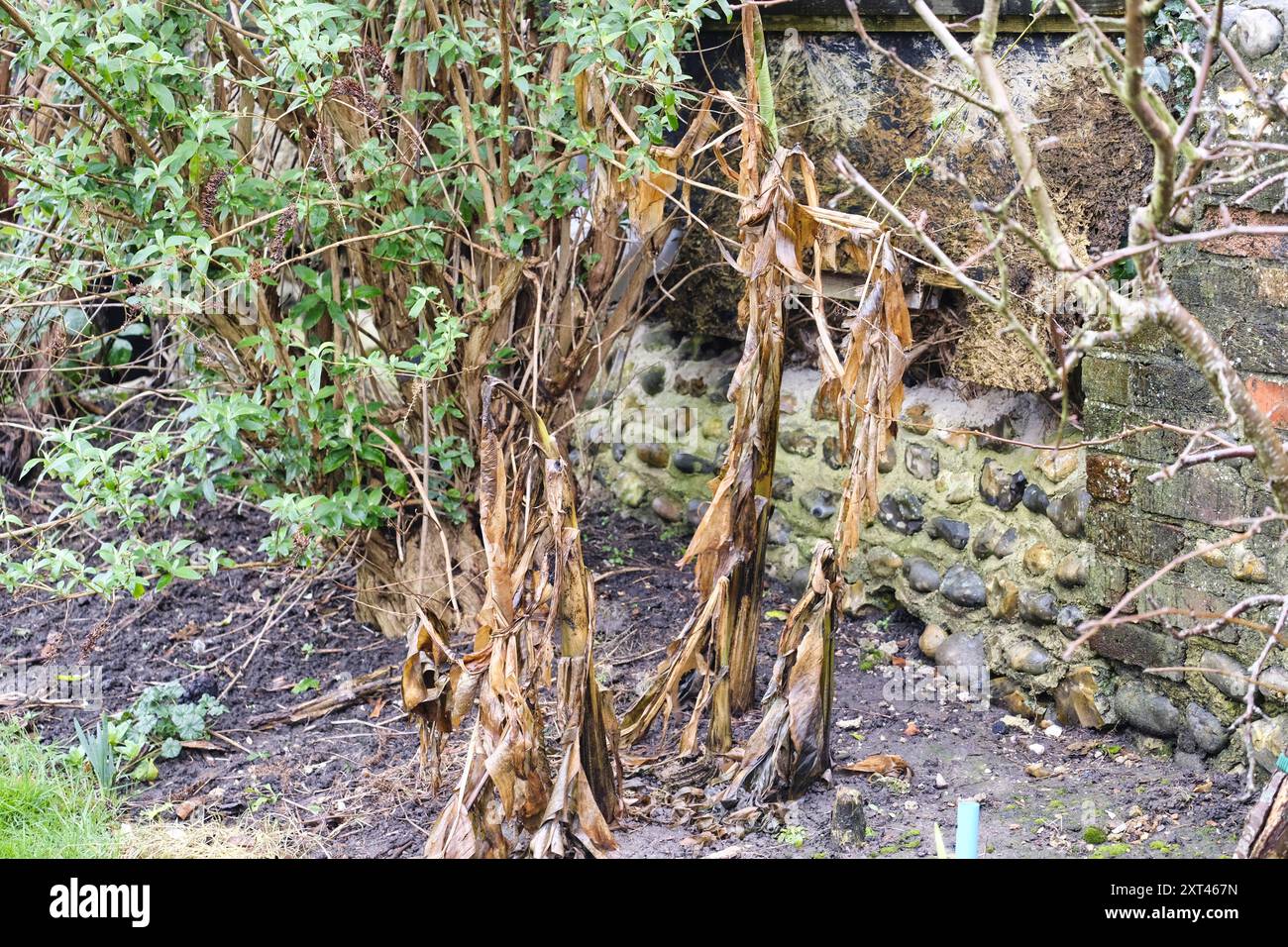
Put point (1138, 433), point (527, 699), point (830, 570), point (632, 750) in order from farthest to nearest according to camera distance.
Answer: point (632, 750), point (1138, 433), point (830, 570), point (527, 699)

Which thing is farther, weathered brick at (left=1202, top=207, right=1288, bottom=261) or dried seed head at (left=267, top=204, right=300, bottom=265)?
dried seed head at (left=267, top=204, right=300, bottom=265)

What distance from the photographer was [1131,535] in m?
3.16

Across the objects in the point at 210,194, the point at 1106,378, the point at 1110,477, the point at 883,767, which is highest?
the point at 210,194

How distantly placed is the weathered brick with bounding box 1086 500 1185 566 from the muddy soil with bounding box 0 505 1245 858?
523 mm

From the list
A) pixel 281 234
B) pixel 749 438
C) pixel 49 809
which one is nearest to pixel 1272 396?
pixel 749 438

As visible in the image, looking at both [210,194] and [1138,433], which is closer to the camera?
[1138,433]

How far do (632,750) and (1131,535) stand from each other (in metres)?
1.46

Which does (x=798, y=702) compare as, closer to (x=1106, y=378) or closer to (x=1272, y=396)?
(x=1106, y=378)

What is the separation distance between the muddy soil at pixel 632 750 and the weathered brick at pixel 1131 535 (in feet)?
1.72

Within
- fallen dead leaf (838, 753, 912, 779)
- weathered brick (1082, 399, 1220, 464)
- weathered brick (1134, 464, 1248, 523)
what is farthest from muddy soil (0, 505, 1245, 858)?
weathered brick (1082, 399, 1220, 464)

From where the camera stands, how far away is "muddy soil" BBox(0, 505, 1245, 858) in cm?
287

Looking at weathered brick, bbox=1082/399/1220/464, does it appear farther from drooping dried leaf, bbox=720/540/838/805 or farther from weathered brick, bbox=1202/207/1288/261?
drooping dried leaf, bbox=720/540/838/805

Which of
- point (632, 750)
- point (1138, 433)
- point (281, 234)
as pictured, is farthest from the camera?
point (281, 234)
